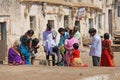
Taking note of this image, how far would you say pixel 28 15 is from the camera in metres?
23.1

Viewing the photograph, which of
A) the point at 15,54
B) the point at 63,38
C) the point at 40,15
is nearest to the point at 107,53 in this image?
the point at 63,38

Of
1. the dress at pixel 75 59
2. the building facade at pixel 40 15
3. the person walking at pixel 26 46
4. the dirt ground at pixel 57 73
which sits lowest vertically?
the dirt ground at pixel 57 73

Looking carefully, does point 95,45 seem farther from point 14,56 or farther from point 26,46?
point 14,56

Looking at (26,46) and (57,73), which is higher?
(26,46)

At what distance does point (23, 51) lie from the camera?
13.7m

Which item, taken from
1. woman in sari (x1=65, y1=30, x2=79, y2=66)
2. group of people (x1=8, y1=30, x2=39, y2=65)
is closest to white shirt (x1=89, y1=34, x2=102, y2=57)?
woman in sari (x1=65, y1=30, x2=79, y2=66)

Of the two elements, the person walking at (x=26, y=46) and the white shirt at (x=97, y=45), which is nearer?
the white shirt at (x=97, y=45)

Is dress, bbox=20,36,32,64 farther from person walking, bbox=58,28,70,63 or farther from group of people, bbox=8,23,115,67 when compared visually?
person walking, bbox=58,28,70,63

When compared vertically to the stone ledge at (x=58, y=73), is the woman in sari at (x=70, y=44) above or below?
above

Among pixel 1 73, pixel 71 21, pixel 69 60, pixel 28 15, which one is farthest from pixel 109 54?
pixel 71 21

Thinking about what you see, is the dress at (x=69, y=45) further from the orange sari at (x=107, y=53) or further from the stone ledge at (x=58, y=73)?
the stone ledge at (x=58, y=73)

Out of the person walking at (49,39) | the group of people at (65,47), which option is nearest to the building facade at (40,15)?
the person walking at (49,39)

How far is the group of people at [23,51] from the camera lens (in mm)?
13117

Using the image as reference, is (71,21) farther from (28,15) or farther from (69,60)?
(69,60)
